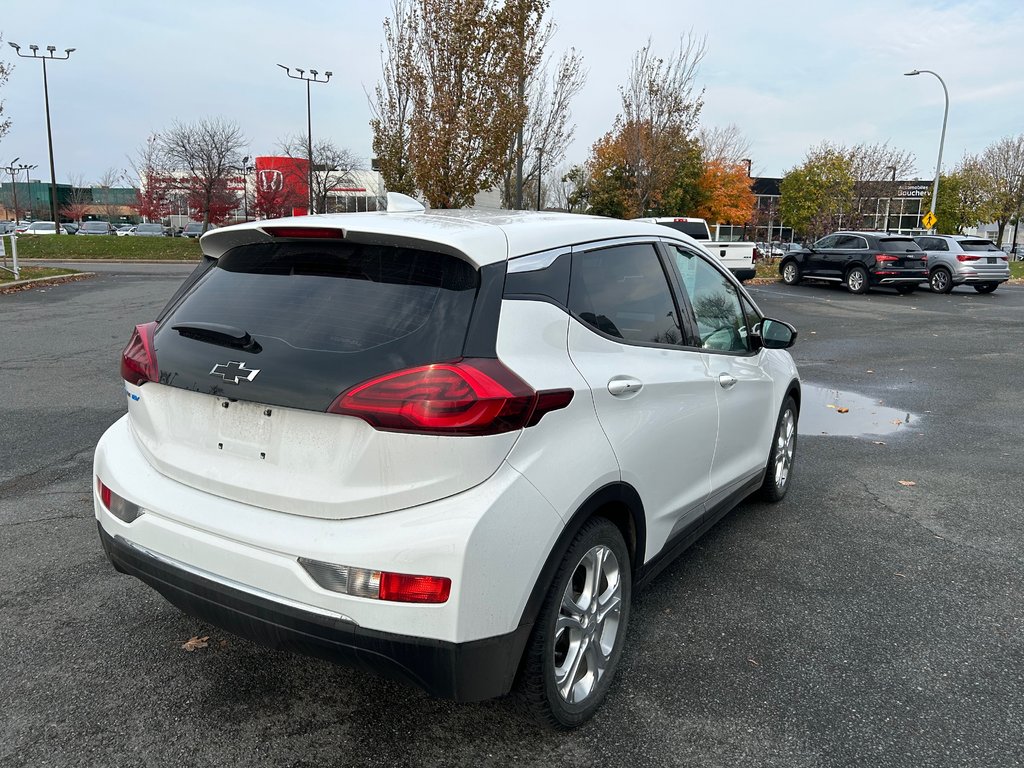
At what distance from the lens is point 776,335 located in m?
4.16

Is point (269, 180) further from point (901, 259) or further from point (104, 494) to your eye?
point (104, 494)

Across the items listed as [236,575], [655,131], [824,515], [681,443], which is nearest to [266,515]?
[236,575]

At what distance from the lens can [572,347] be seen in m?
2.49

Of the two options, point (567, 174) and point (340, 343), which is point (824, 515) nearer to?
point (340, 343)

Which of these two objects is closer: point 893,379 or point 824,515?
point 824,515

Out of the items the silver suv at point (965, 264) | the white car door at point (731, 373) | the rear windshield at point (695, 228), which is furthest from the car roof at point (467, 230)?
the silver suv at point (965, 264)

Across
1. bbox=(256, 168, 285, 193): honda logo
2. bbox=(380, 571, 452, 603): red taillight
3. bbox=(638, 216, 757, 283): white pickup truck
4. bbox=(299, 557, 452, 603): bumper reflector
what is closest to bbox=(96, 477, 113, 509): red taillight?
bbox=(299, 557, 452, 603): bumper reflector

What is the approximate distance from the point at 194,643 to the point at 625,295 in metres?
2.21

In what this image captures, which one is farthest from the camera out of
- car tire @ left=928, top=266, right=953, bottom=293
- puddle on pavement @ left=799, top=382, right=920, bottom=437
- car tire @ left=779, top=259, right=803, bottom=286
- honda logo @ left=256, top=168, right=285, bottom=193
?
honda logo @ left=256, top=168, right=285, bottom=193

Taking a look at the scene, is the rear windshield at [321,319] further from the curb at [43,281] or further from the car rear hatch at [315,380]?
the curb at [43,281]

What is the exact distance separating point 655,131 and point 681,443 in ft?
78.2

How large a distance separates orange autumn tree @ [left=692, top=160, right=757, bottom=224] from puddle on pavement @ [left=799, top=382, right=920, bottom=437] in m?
35.7

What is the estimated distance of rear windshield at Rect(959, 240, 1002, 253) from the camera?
22677mm

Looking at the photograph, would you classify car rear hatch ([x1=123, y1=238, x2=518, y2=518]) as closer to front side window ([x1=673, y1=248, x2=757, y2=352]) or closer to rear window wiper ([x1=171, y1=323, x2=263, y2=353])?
rear window wiper ([x1=171, y1=323, x2=263, y2=353])
